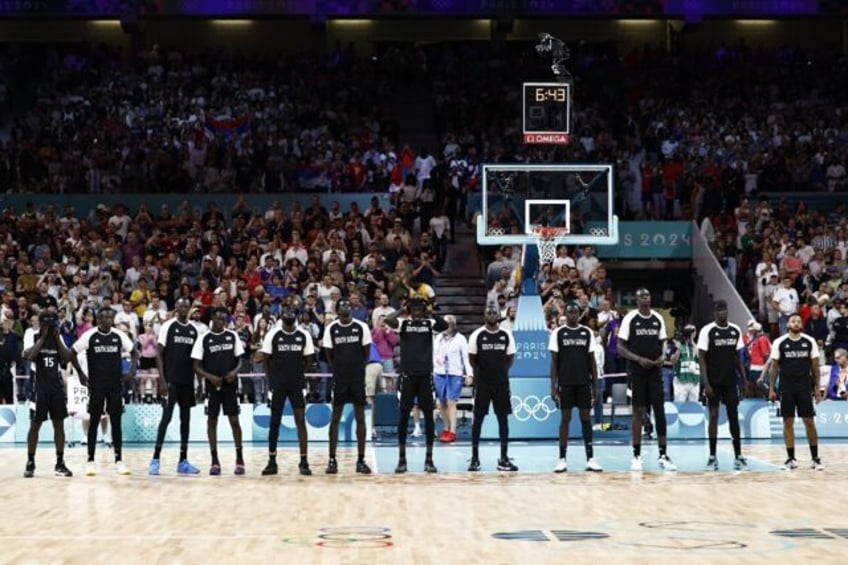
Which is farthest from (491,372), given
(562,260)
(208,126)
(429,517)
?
(208,126)

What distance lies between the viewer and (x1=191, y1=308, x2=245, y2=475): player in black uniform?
2003 cm

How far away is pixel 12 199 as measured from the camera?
3553 centimetres

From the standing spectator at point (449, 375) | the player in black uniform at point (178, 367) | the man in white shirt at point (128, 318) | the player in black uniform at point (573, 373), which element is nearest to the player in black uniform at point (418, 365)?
the player in black uniform at point (573, 373)

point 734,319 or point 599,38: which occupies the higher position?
point 599,38

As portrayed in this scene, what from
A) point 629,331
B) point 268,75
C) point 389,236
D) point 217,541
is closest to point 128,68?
point 268,75

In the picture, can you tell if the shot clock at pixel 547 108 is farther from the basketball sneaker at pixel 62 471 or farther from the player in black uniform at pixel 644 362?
the basketball sneaker at pixel 62 471

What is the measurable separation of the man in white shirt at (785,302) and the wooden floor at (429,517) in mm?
9781

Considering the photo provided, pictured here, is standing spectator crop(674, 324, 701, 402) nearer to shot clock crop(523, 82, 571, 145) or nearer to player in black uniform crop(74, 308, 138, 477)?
shot clock crop(523, 82, 571, 145)

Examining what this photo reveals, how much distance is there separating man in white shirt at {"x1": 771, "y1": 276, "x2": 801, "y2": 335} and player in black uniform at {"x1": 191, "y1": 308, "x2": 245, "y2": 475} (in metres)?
14.1

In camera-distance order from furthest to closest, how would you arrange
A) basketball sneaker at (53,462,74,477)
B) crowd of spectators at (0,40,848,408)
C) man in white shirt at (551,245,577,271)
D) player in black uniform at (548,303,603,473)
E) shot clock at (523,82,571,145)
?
man in white shirt at (551,245,577,271)
crowd of spectators at (0,40,848,408)
shot clock at (523,82,571,145)
player in black uniform at (548,303,603,473)
basketball sneaker at (53,462,74,477)

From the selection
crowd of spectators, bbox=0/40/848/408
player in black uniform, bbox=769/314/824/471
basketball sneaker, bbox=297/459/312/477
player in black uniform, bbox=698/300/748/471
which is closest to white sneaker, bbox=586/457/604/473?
player in black uniform, bbox=698/300/748/471

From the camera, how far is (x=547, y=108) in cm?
2578

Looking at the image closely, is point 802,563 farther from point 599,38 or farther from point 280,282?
point 599,38

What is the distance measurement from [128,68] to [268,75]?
12.7ft
